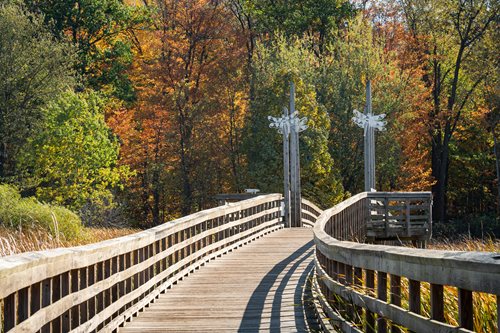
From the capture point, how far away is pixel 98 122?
4262 centimetres

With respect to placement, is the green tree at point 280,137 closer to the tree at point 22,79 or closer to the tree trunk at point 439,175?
the tree trunk at point 439,175

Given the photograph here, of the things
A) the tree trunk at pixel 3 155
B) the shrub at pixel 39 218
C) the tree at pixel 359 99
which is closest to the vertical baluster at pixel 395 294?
the shrub at pixel 39 218

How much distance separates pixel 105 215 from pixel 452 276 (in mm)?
38913

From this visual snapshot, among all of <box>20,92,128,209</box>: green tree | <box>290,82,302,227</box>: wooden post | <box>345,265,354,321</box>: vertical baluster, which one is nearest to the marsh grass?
<box>345,265,354,321</box>: vertical baluster

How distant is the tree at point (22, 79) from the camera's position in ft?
139

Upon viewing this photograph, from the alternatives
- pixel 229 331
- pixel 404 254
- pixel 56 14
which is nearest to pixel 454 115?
pixel 56 14

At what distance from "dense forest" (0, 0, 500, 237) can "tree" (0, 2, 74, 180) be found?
8 centimetres

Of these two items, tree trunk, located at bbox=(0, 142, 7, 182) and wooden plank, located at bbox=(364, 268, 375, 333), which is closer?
wooden plank, located at bbox=(364, 268, 375, 333)

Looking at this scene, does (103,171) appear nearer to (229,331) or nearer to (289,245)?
(289,245)

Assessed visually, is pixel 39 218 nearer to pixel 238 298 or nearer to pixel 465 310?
pixel 238 298

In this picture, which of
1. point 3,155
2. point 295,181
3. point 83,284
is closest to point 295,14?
point 3,155

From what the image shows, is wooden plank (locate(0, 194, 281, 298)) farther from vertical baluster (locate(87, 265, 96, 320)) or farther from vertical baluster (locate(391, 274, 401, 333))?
vertical baluster (locate(391, 274, 401, 333))

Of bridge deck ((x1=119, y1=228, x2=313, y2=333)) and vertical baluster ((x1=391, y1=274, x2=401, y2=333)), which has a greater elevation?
vertical baluster ((x1=391, y1=274, x2=401, y2=333))

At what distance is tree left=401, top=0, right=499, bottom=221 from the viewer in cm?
4753
